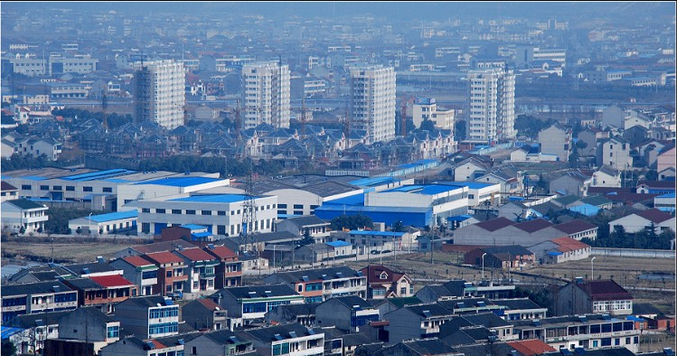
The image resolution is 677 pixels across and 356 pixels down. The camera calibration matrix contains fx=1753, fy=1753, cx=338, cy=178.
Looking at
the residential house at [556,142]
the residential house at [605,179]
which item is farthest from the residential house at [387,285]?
the residential house at [556,142]

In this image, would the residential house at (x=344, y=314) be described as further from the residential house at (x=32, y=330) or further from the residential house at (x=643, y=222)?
the residential house at (x=643, y=222)

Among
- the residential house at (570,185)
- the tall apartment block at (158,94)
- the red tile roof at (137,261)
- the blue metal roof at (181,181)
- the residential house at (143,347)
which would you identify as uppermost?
the tall apartment block at (158,94)

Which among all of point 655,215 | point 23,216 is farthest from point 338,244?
point 23,216

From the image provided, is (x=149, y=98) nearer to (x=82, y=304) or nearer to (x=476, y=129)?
(x=476, y=129)

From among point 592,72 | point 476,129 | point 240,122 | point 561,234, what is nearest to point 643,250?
point 561,234

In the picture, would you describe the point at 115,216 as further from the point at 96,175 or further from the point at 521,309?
the point at 521,309
